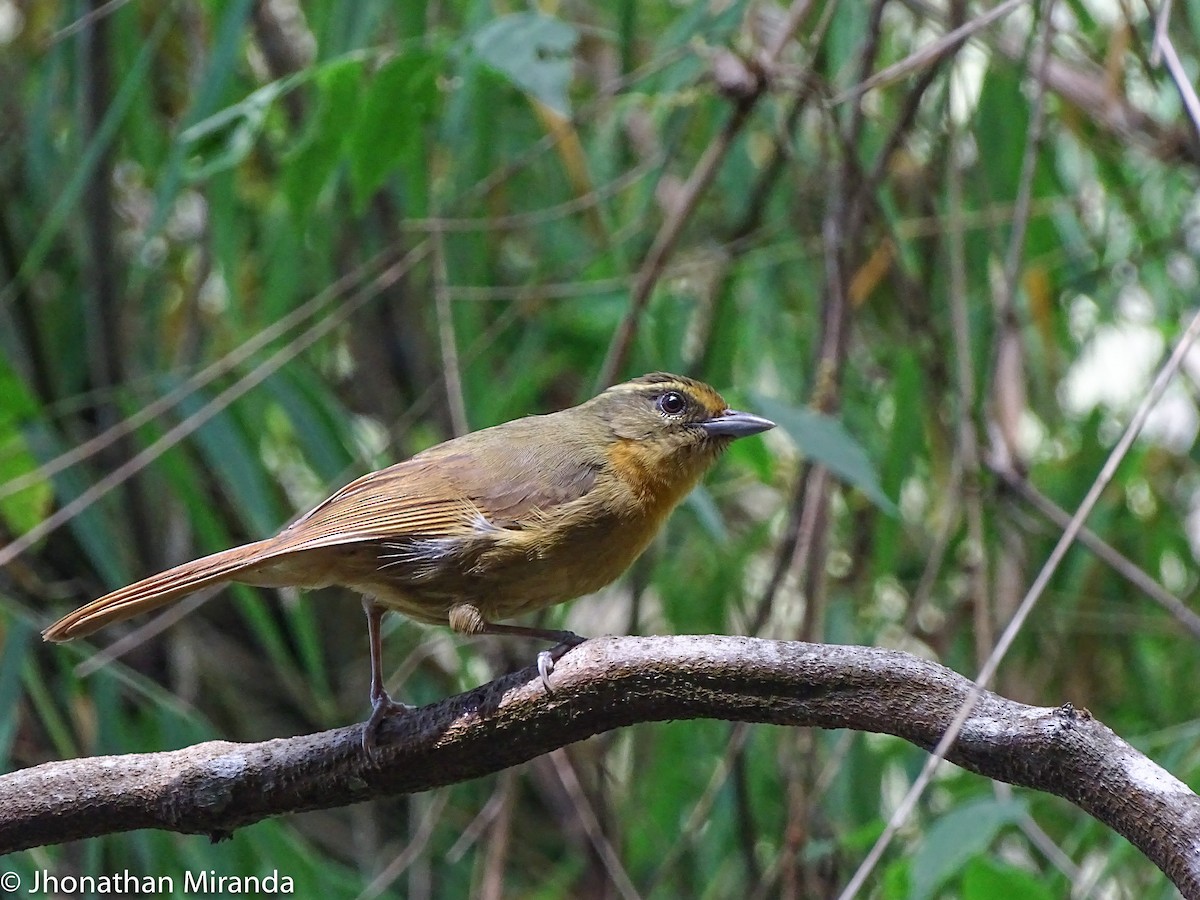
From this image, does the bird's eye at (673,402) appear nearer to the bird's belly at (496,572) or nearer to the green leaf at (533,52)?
the bird's belly at (496,572)

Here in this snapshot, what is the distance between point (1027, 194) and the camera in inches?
149

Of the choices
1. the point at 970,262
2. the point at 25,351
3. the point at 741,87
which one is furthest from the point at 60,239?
the point at 970,262

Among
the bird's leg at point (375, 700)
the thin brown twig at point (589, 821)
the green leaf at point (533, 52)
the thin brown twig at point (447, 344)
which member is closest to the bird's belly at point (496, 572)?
the bird's leg at point (375, 700)

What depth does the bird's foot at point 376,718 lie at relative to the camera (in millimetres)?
2697

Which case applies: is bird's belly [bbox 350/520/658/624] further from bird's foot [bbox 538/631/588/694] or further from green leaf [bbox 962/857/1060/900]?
green leaf [bbox 962/857/1060/900]

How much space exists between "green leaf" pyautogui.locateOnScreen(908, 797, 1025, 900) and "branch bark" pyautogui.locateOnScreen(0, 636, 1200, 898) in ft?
3.30

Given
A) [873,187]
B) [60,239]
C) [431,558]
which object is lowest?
[431,558]

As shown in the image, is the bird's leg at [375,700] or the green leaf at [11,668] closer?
the bird's leg at [375,700]

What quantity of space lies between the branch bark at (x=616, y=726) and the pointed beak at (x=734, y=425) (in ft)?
4.59

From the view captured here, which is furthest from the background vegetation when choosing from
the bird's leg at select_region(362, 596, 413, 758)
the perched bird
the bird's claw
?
the bird's claw

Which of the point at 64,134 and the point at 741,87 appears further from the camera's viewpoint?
the point at 64,134

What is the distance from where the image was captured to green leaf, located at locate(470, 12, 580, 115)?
11.0 ft

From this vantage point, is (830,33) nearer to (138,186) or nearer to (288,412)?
(288,412)

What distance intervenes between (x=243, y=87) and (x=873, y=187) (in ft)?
7.69
